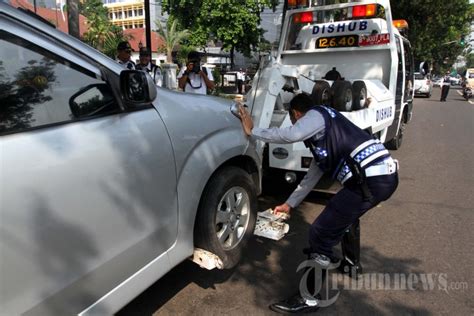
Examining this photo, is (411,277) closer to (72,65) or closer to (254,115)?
(254,115)

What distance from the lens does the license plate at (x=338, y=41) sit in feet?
23.3

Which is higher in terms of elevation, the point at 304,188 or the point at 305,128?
the point at 305,128

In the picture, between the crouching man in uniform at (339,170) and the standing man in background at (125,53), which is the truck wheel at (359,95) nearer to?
the crouching man in uniform at (339,170)

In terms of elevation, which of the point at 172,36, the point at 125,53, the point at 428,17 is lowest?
the point at 125,53

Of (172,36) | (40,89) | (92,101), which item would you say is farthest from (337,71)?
(172,36)

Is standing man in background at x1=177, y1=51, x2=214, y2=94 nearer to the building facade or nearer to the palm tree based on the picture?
the palm tree

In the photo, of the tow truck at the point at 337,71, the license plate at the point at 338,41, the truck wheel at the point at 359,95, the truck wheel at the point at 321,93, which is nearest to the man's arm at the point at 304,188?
the tow truck at the point at 337,71

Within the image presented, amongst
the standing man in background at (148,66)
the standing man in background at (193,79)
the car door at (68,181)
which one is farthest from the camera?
the standing man in background at (148,66)

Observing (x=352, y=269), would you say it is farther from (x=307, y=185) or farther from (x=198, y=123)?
(x=198, y=123)

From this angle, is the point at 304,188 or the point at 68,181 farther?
the point at 304,188

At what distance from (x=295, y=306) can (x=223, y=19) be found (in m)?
30.6

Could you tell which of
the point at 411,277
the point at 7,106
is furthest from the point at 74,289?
the point at 411,277

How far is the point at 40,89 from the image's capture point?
1.99 m

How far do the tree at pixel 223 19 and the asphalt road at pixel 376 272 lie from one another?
1087 inches
